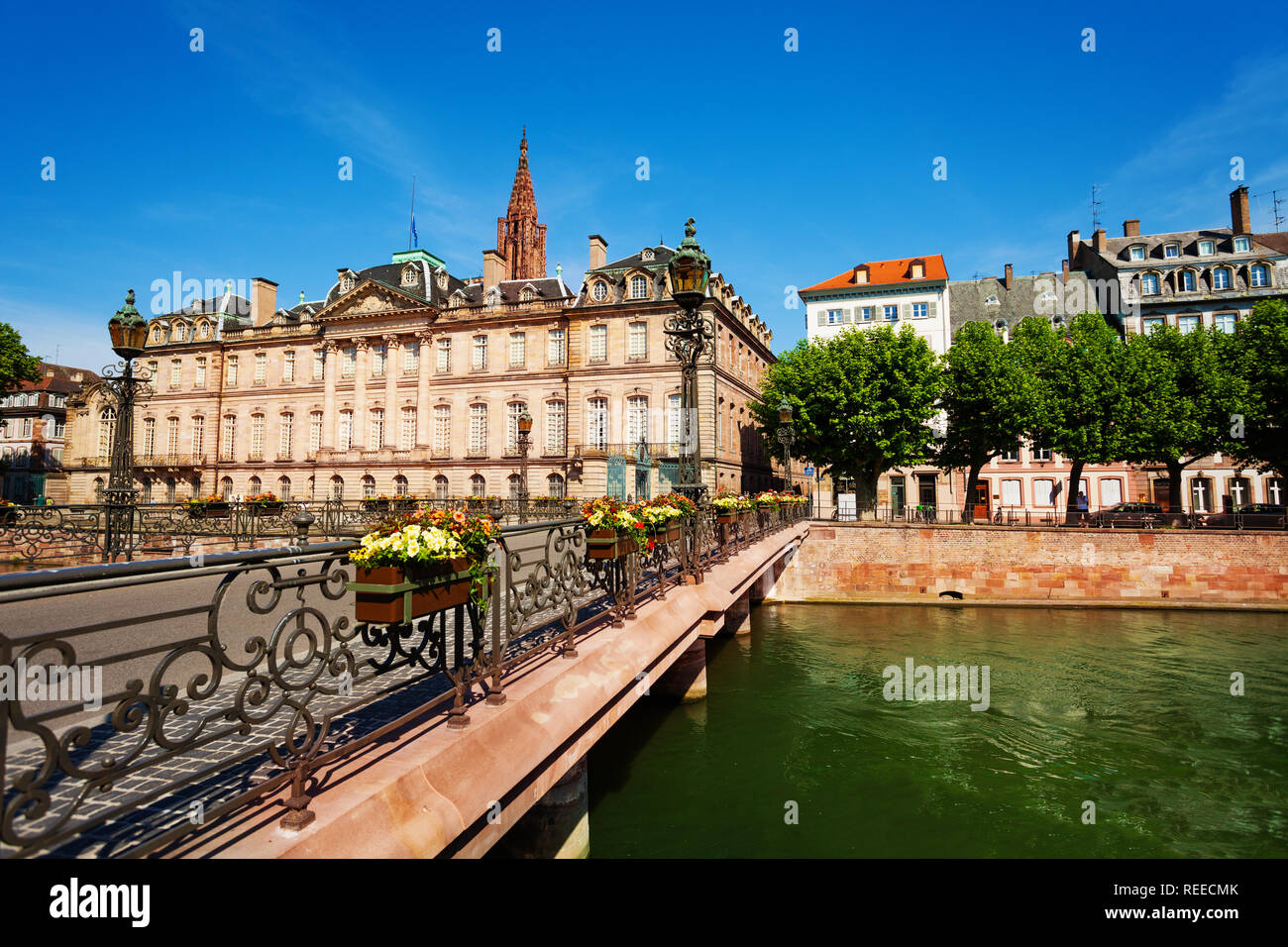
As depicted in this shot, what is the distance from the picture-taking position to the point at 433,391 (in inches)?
1660

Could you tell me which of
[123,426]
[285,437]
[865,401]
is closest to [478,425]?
[285,437]

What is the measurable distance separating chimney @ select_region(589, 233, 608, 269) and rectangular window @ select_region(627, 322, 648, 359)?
517 centimetres

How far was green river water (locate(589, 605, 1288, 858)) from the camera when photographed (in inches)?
354

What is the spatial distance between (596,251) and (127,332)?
30.2 m

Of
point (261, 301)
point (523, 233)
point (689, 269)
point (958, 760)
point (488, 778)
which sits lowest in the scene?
point (958, 760)

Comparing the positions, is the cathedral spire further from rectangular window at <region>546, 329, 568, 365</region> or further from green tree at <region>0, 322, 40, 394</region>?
green tree at <region>0, 322, 40, 394</region>

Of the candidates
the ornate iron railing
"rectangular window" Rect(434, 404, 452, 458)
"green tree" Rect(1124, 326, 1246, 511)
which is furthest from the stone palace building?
the ornate iron railing

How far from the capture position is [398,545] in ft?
12.2

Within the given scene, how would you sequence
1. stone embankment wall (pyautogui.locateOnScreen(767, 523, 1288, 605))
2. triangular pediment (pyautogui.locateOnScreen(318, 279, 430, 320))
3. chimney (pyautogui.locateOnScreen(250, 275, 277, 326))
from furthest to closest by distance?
chimney (pyautogui.locateOnScreen(250, 275, 277, 326))
triangular pediment (pyautogui.locateOnScreen(318, 279, 430, 320))
stone embankment wall (pyautogui.locateOnScreen(767, 523, 1288, 605))

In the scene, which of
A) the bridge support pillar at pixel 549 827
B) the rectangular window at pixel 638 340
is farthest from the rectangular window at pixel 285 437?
the bridge support pillar at pixel 549 827

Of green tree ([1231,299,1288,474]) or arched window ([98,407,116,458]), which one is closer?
green tree ([1231,299,1288,474])

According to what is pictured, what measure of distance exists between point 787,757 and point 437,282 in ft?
136

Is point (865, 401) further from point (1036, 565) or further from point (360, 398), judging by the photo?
point (360, 398)
